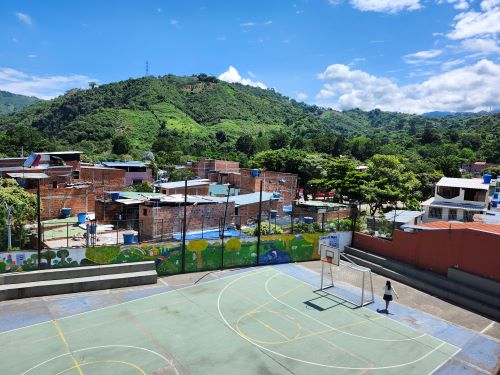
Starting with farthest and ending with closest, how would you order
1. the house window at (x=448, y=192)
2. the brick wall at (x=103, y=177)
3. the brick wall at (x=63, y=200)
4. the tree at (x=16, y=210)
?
the brick wall at (x=103, y=177), the house window at (x=448, y=192), the brick wall at (x=63, y=200), the tree at (x=16, y=210)

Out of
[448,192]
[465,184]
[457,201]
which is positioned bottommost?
[457,201]

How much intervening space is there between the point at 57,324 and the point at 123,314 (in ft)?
8.14

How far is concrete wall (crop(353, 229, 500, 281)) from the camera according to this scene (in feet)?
61.6

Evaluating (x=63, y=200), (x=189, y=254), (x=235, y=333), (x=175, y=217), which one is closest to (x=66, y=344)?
(x=235, y=333)

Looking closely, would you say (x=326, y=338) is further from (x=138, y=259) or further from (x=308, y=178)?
(x=308, y=178)

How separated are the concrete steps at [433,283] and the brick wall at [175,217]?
1133 centimetres

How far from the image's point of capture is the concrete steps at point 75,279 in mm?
17625

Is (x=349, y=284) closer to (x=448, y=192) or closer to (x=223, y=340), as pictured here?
(x=223, y=340)

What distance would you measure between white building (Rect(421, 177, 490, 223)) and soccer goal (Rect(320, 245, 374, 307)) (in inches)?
776

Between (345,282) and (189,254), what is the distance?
8.82 m

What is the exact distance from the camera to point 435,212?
38.7 metres

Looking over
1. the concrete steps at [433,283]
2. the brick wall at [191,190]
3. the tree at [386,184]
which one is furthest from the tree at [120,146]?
the concrete steps at [433,283]

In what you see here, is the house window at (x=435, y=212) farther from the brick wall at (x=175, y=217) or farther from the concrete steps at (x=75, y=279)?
the concrete steps at (x=75, y=279)

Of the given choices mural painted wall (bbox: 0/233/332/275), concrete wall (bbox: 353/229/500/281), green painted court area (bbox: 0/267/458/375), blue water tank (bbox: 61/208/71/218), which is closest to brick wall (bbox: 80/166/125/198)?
blue water tank (bbox: 61/208/71/218)
